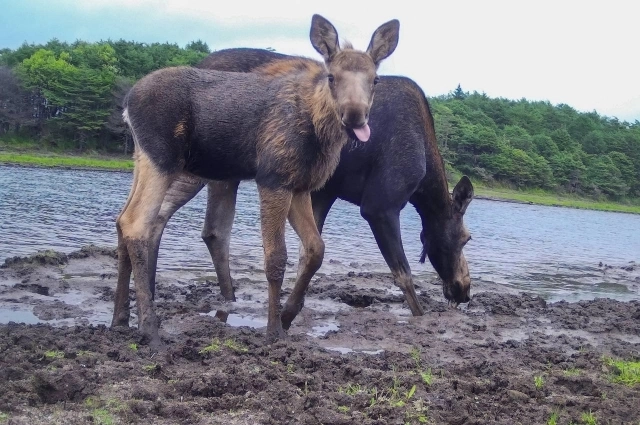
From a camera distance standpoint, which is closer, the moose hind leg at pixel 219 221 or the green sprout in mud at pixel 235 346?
the green sprout in mud at pixel 235 346

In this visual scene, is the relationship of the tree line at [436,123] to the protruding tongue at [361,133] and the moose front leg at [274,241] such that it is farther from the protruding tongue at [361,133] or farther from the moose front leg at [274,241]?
the protruding tongue at [361,133]

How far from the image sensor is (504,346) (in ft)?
22.4

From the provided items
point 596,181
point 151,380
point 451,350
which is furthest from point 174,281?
point 596,181

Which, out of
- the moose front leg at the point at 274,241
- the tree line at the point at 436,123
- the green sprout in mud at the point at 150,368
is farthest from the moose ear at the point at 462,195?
the tree line at the point at 436,123

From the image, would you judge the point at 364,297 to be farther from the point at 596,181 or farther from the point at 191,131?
the point at 596,181

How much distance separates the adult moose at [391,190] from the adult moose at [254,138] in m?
1.09

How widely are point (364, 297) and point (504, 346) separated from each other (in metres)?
2.42

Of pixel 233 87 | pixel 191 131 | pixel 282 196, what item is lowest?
pixel 282 196

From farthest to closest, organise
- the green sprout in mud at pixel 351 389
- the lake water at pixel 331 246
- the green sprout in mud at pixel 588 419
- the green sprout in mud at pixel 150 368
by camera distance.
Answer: the lake water at pixel 331 246 → the green sprout in mud at pixel 150 368 → the green sprout in mud at pixel 351 389 → the green sprout in mud at pixel 588 419

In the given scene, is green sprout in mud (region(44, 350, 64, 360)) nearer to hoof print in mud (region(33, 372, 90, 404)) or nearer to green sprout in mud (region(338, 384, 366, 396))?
hoof print in mud (region(33, 372, 90, 404))

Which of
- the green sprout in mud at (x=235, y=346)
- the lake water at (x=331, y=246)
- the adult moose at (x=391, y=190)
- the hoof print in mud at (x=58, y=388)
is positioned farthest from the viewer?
the lake water at (x=331, y=246)

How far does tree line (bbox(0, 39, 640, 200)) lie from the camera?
55.1m

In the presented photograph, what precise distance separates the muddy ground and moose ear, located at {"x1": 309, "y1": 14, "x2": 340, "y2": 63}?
2.42 meters

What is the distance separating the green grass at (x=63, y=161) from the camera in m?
41.8
